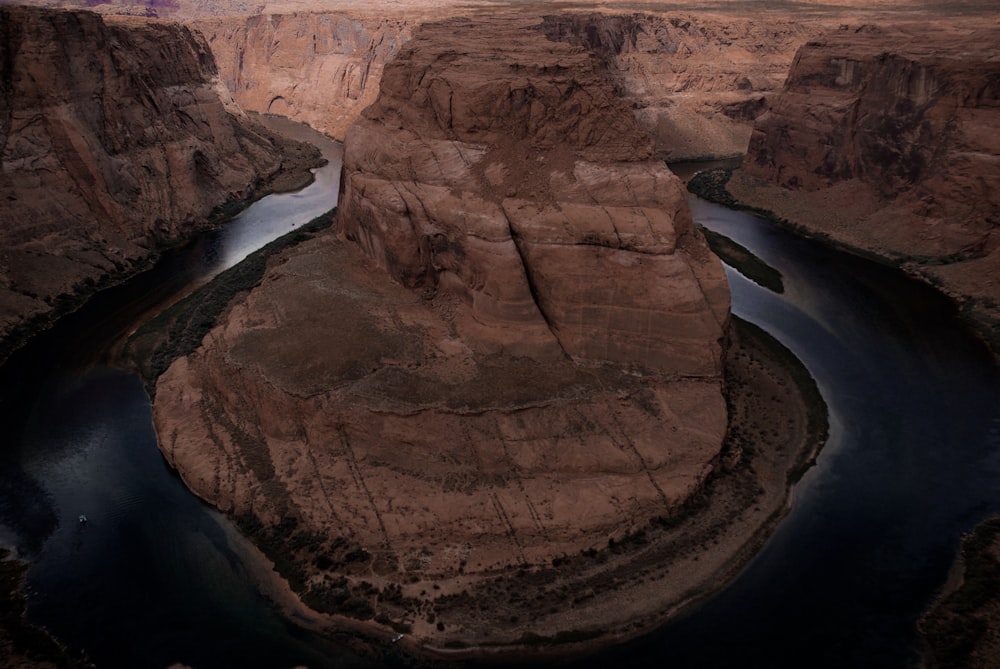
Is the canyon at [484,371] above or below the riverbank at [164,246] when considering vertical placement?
above

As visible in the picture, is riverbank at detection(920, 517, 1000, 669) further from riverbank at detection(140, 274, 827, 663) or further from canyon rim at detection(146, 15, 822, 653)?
canyon rim at detection(146, 15, 822, 653)

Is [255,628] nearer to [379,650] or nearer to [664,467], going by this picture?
[379,650]

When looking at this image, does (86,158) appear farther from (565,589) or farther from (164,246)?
(565,589)

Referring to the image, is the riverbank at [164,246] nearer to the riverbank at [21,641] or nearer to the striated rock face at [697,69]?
the riverbank at [21,641]

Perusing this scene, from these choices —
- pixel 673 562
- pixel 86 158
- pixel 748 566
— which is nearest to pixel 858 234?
pixel 748 566

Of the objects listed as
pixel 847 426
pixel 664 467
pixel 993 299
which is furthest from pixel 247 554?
pixel 993 299

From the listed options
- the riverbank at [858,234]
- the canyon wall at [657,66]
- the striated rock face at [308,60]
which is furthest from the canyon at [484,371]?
the striated rock face at [308,60]

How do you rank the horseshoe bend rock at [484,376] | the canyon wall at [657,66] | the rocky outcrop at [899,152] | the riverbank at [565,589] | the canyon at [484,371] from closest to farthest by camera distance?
the riverbank at [565,589] < the canyon at [484,371] < the horseshoe bend rock at [484,376] < the rocky outcrop at [899,152] < the canyon wall at [657,66]
